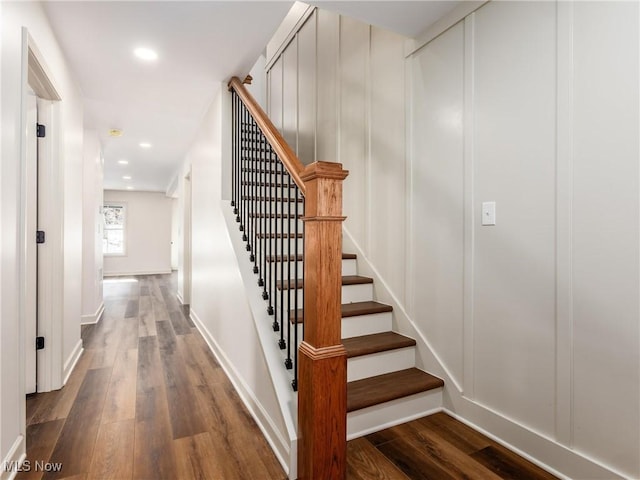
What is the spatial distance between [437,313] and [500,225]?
650mm

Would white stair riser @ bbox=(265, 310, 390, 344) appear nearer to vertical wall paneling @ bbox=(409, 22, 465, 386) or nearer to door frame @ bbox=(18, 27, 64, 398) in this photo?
vertical wall paneling @ bbox=(409, 22, 465, 386)

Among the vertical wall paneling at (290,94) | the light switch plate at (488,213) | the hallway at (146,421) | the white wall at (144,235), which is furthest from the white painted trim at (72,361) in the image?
the white wall at (144,235)

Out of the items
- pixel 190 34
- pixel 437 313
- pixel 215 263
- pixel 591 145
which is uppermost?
pixel 190 34

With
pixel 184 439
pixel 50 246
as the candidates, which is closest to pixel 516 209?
pixel 184 439

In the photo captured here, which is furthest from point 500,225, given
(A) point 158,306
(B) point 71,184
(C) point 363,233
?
(A) point 158,306

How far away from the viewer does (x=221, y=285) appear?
9.34ft

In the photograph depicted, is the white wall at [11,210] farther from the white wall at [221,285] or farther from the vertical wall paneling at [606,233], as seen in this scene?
the vertical wall paneling at [606,233]

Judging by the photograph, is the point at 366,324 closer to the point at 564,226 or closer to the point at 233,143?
the point at 564,226

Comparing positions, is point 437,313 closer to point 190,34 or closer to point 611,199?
point 611,199

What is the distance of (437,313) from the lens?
2084 mm

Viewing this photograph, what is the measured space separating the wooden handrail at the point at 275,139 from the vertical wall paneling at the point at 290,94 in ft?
3.49

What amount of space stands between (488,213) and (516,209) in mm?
143

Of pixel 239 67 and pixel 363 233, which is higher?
pixel 239 67

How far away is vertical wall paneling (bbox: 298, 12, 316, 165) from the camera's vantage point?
344 cm
